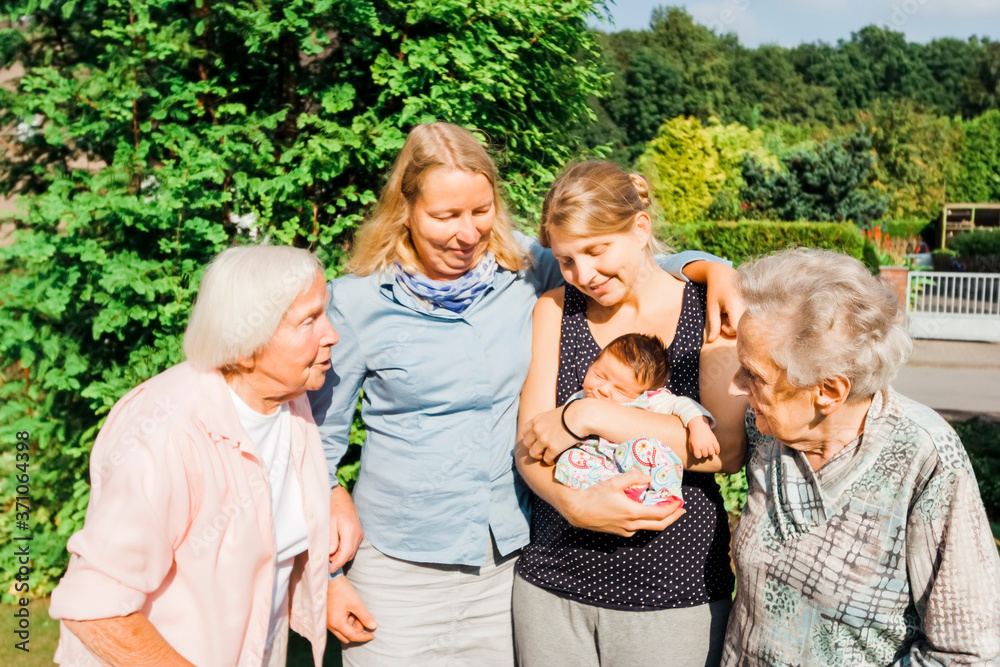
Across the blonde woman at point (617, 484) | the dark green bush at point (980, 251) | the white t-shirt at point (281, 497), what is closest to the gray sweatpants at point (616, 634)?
the blonde woman at point (617, 484)

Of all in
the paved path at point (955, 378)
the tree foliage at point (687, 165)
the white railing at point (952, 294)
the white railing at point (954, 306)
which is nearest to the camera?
the paved path at point (955, 378)

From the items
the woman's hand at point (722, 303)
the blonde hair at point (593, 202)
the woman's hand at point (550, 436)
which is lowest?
the woman's hand at point (550, 436)

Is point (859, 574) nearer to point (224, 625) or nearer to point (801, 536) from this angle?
point (801, 536)

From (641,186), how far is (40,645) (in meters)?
3.89

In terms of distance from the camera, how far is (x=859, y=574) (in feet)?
5.81

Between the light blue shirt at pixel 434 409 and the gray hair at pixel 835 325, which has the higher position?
the gray hair at pixel 835 325

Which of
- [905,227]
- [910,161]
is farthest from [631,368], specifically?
[910,161]

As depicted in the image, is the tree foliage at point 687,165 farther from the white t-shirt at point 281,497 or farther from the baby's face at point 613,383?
the white t-shirt at point 281,497

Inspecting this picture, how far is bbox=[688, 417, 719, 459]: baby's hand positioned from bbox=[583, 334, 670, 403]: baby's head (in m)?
0.21

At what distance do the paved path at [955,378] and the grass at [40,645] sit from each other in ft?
27.4

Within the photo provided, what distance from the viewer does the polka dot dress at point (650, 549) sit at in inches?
85.6

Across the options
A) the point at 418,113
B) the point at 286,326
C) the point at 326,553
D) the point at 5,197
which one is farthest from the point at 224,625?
the point at 5,197

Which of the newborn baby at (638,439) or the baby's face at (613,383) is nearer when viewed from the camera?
the newborn baby at (638,439)

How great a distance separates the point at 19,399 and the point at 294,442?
2.43 metres
